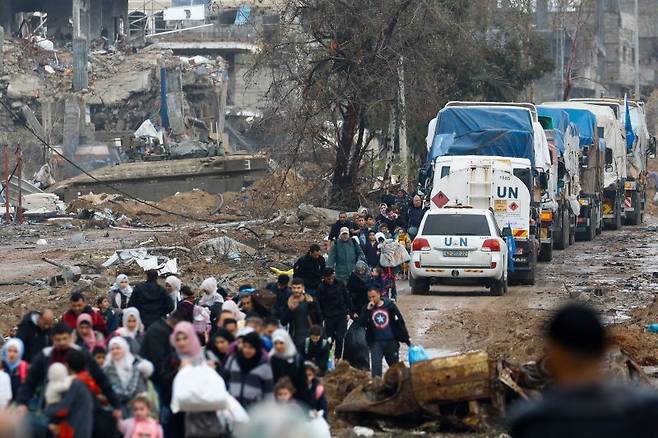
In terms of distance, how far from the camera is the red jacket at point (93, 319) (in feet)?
45.6

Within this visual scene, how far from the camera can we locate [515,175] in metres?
29.8

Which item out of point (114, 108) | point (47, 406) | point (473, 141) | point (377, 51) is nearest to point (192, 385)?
point (47, 406)

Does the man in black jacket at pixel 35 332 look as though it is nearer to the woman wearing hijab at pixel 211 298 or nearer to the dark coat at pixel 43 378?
the dark coat at pixel 43 378

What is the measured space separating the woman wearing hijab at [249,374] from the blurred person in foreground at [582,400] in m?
6.03

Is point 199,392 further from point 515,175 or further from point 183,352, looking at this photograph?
point 515,175

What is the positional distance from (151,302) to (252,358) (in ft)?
Result: 17.3

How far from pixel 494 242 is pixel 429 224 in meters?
1.18

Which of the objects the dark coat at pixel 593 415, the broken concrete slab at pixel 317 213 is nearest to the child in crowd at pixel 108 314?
the dark coat at pixel 593 415

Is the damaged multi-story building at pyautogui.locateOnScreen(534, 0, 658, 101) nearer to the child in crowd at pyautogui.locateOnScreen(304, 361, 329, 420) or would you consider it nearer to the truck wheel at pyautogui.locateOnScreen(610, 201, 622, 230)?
the truck wheel at pyautogui.locateOnScreen(610, 201, 622, 230)

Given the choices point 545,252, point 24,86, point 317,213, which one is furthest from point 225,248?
point 24,86

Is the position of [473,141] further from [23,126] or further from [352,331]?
[23,126]

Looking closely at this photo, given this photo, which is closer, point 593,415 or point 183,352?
point 593,415

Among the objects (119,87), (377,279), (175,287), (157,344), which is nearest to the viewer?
(157,344)

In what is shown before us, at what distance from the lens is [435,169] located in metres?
29.7
